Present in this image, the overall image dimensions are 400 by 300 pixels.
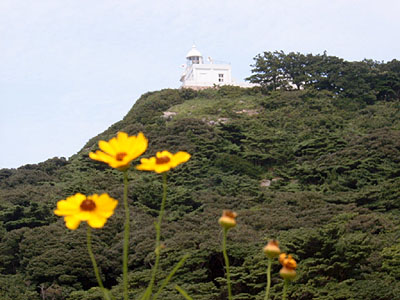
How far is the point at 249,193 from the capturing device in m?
14.1

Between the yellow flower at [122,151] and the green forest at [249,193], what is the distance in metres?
2.21

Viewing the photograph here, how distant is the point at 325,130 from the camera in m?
18.3

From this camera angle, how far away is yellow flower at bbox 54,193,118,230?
38.0 inches

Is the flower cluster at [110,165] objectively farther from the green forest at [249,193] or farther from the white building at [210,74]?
the white building at [210,74]

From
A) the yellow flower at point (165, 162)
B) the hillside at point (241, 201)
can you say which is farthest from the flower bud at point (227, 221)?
the hillside at point (241, 201)

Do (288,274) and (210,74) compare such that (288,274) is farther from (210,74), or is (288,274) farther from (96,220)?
(210,74)

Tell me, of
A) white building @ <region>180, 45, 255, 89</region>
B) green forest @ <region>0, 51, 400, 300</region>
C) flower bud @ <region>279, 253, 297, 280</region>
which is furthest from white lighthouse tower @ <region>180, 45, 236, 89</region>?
flower bud @ <region>279, 253, 297, 280</region>

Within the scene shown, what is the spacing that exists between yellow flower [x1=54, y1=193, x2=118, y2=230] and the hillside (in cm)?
617

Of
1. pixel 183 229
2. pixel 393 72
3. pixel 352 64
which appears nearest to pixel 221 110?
pixel 352 64

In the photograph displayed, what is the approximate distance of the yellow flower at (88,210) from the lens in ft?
3.17

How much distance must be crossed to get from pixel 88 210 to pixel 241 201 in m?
12.4

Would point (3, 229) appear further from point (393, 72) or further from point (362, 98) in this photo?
point (393, 72)

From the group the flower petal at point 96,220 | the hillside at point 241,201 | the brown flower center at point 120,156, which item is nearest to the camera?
the flower petal at point 96,220

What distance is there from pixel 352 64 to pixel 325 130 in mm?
7081
